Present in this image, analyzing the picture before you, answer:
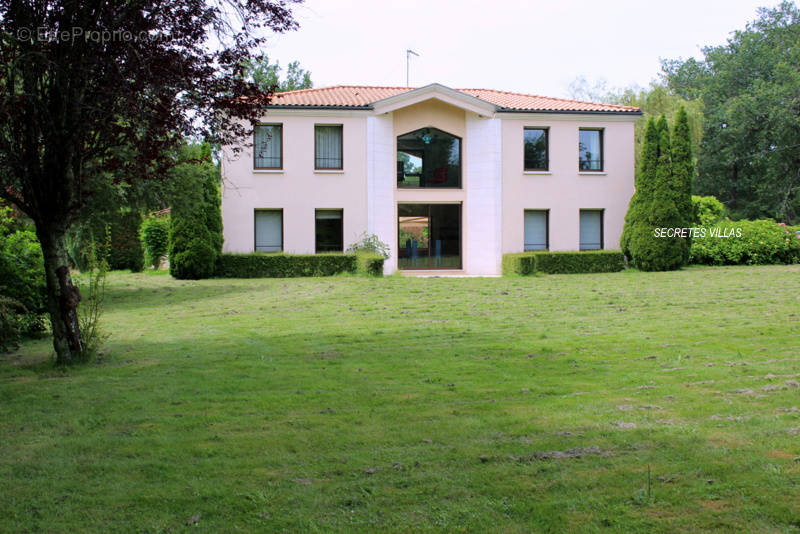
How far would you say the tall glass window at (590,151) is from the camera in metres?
24.3

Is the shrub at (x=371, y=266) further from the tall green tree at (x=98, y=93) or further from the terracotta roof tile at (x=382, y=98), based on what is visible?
the tall green tree at (x=98, y=93)

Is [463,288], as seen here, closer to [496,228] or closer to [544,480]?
[496,228]

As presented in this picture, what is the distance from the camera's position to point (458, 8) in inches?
409

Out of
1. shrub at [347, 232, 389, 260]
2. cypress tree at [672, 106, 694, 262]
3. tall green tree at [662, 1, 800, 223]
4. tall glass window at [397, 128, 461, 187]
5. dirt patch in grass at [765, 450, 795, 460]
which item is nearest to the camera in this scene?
dirt patch in grass at [765, 450, 795, 460]

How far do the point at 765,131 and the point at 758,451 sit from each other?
150 ft

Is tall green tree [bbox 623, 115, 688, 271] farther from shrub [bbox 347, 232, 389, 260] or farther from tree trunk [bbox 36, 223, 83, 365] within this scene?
tree trunk [bbox 36, 223, 83, 365]

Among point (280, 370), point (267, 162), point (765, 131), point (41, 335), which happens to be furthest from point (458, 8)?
point (765, 131)

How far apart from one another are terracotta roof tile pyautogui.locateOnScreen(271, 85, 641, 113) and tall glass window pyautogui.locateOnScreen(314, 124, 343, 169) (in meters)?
0.93

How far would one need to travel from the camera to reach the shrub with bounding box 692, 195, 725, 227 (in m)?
24.6

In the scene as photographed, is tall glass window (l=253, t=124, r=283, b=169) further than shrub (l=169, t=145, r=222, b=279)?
Yes

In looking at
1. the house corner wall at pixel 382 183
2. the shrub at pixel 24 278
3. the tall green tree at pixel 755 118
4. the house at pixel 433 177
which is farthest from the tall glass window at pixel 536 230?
the tall green tree at pixel 755 118

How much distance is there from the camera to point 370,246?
22109 mm

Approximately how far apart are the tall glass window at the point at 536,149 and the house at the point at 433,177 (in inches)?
1.5

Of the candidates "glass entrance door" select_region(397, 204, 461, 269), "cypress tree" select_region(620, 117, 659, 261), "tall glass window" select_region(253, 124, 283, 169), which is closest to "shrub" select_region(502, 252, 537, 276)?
"glass entrance door" select_region(397, 204, 461, 269)
